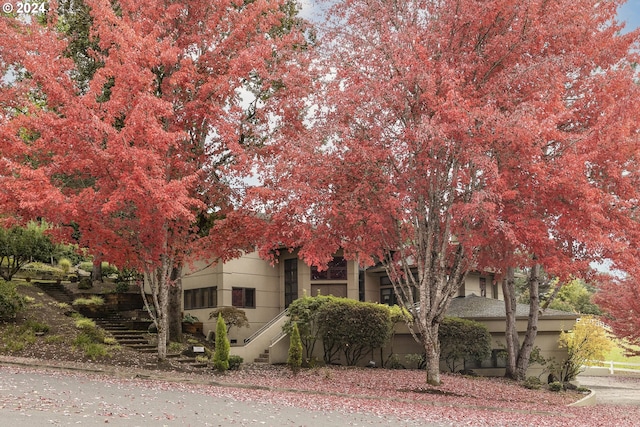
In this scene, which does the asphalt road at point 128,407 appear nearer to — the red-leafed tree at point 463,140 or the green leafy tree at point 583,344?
the red-leafed tree at point 463,140

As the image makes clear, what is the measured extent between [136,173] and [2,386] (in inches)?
228

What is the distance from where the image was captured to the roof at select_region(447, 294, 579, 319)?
28.0 metres

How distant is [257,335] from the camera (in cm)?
2684

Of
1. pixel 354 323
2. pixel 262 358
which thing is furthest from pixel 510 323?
pixel 262 358

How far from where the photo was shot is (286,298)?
1224 inches

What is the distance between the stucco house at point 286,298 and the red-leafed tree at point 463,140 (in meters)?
9.33

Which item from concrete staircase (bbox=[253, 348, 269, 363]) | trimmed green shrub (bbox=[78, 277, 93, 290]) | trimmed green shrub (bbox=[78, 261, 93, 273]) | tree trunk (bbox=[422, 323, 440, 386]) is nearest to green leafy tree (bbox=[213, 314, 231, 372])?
concrete staircase (bbox=[253, 348, 269, 363])

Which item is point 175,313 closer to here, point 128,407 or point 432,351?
point 432,351

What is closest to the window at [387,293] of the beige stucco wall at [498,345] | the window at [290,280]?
the beige stucco wall at [498,345]

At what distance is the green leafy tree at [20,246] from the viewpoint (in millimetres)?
26422

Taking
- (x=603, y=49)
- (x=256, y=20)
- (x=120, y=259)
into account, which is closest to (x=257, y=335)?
(x=120, y=259)

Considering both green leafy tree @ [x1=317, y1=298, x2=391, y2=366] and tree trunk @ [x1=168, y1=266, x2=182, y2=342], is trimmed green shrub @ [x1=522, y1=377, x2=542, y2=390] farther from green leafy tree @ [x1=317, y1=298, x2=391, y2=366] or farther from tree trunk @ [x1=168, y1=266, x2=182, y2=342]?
tree trunk @ [x1=168, y1=266, x2=182, y2=342]

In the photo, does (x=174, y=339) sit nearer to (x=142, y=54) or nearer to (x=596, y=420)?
(x=142, y=54)

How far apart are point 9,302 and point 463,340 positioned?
17307mm
